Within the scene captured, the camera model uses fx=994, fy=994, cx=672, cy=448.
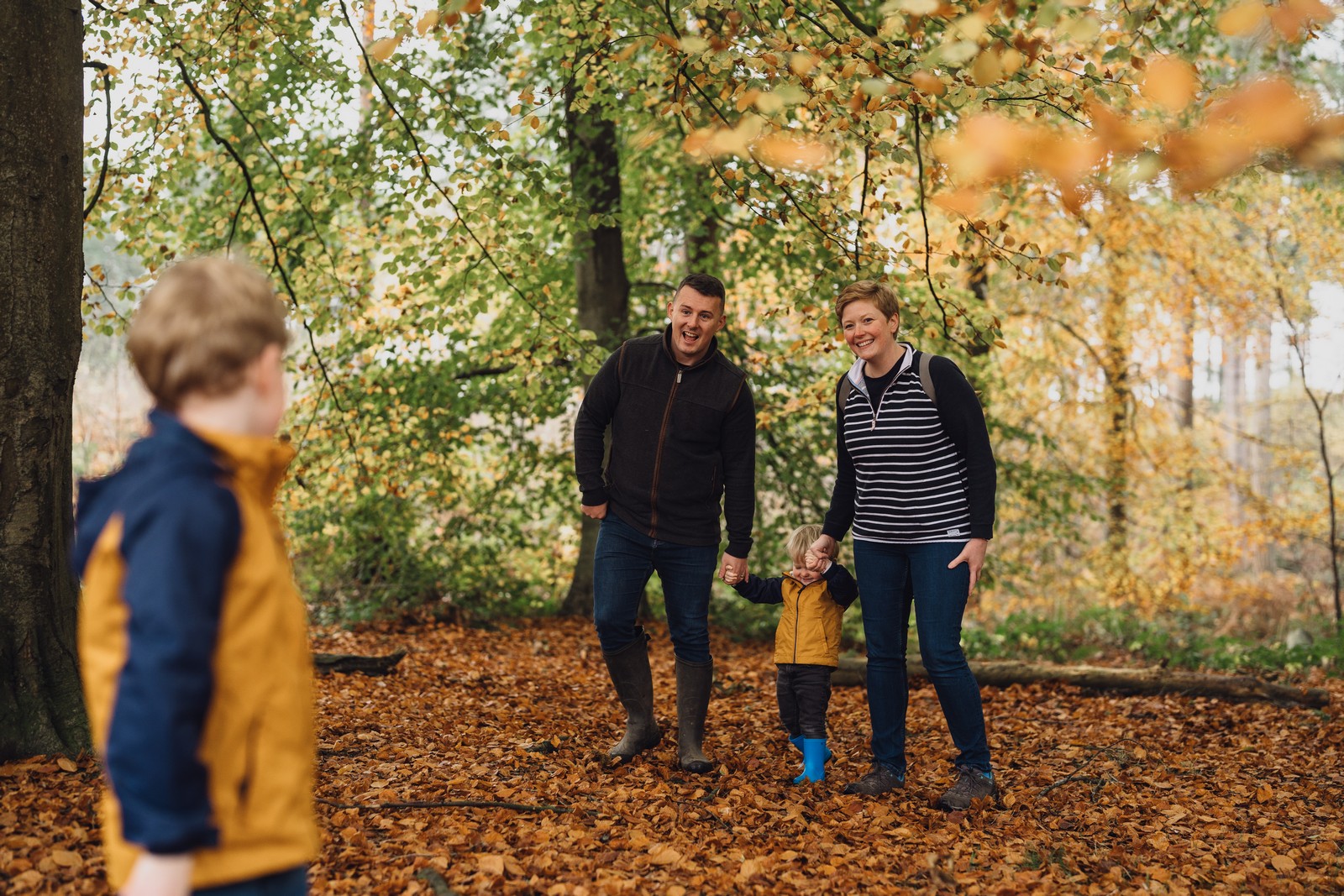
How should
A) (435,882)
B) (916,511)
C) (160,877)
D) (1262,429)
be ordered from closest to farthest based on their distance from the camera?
(160,877) < (435,882) < (916,511) < (1262,429)

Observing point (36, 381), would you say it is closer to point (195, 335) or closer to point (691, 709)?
point (195, 335)

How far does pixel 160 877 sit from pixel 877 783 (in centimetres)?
324

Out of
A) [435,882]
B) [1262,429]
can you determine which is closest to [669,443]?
[435,882]

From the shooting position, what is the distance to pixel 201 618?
5.02ft

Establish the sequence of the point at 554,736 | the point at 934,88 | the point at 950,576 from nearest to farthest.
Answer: the point at 934,88 < the point at 950,576 < the point at 554,736

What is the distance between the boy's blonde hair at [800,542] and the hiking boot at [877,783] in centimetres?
94

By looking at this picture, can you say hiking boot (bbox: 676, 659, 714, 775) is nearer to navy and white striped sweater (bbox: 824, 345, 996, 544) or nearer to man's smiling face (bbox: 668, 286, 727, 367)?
navy and white striped sweater (bbox: 824, 345, 996, 544)

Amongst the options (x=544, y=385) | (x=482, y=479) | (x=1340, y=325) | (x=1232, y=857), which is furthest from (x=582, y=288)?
(x=1340, y=325)

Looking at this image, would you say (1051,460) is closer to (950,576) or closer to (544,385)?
(544,385)

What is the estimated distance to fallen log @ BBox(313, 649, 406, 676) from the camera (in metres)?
6.29

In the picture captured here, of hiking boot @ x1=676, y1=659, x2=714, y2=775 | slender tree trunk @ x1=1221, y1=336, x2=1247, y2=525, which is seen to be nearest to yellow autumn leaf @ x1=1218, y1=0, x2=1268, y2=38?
hiking boot @ x1=676, y1=659, x2=714, y2=775

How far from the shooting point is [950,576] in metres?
3.90

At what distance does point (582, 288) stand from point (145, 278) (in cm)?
382

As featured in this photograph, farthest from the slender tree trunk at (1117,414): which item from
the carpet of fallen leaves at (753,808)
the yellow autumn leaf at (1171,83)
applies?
the yellow autumn leaf at (1171,83)
